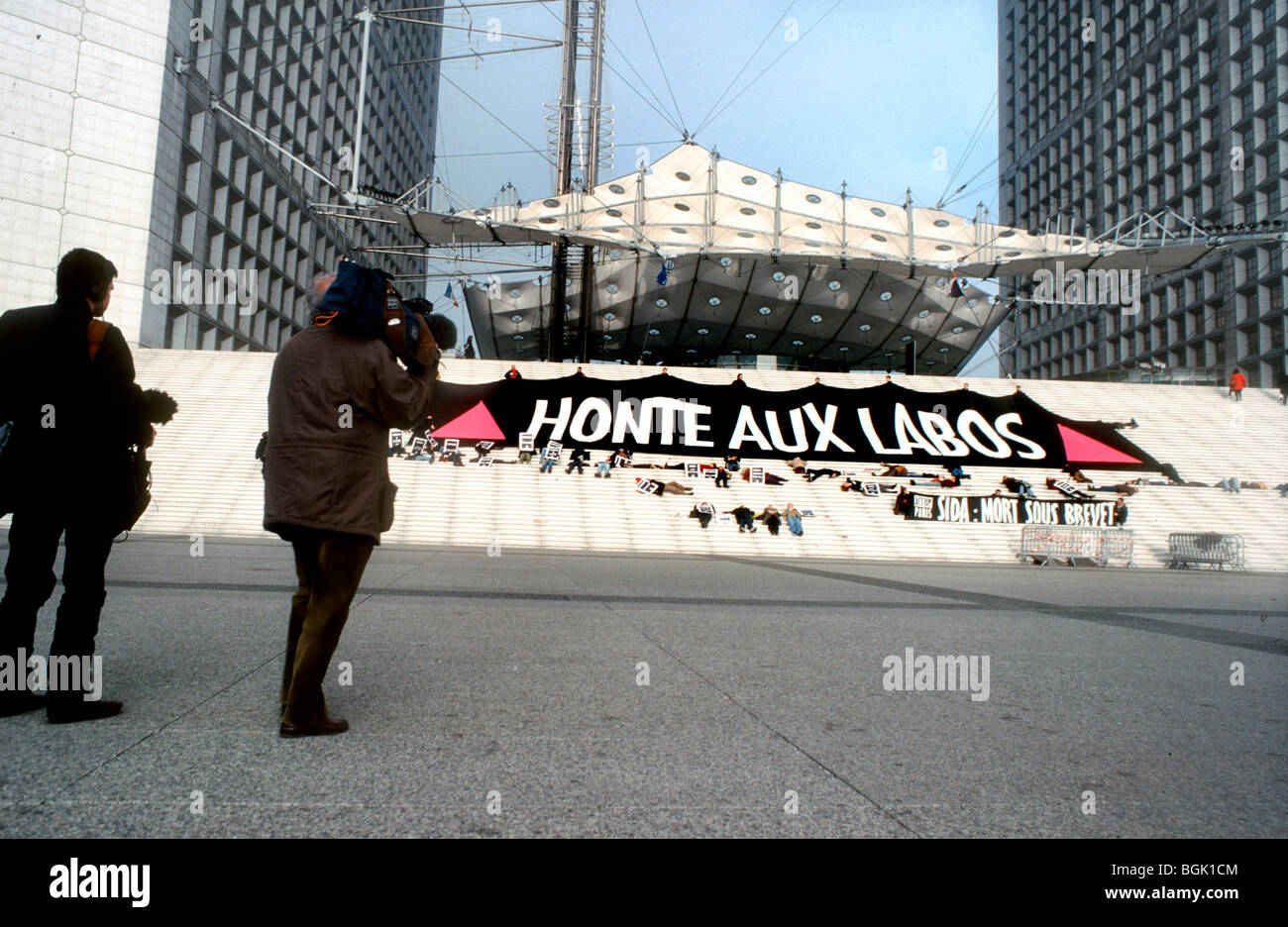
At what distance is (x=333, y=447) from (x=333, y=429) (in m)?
0.07

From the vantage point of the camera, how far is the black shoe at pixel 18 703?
3.18 m

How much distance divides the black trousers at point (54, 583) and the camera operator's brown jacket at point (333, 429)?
0.76 meters

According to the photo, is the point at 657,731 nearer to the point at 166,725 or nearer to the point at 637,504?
the point at 166,725

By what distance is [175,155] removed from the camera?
104 ft

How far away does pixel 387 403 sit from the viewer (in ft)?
10.1

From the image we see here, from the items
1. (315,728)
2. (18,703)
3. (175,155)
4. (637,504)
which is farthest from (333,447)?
(175,155)

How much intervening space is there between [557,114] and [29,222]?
88.3ft

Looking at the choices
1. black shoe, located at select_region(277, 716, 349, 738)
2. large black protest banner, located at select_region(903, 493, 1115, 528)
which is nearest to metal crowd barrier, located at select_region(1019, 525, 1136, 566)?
large black protest banner, located at select_region(903, 493, 1115, 528)

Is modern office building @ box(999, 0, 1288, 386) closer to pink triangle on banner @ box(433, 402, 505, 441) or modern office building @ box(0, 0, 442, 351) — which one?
pink triangle on banner @ box(433, 402, 505, 441)

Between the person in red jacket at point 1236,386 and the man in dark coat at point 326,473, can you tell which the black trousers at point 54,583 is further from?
the person in red jacket at point 1236,386

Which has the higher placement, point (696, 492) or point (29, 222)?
point (29, 222)

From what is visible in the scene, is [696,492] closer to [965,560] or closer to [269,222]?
[965,560]

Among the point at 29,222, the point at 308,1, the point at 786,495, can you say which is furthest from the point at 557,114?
the point at 786,495

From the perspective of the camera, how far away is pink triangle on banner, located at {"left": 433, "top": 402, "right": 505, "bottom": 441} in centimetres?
2252
